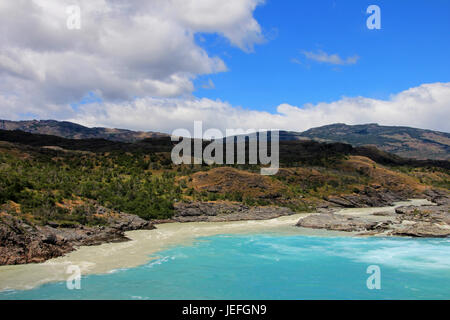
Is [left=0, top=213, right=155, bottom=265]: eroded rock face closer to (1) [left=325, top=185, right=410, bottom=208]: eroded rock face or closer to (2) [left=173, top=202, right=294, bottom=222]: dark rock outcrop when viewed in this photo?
(2) [left=173, top=202, right=294, bottom=222]: dark rock outcrop

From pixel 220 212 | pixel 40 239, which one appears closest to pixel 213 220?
pixel 220 212

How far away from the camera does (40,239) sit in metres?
27.2

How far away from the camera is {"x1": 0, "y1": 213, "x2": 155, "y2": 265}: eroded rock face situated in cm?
2484

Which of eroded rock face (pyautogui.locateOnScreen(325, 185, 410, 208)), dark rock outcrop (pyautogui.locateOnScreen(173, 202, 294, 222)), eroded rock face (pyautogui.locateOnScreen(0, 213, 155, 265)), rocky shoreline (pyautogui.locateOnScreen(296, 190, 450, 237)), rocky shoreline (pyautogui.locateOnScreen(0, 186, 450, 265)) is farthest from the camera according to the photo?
eroded rock face (pyautogui.locateOnScreen(325, 185, 410, 208))

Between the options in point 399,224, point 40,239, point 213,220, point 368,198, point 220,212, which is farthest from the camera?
point 368,198

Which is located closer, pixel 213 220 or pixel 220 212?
pixel 213 220

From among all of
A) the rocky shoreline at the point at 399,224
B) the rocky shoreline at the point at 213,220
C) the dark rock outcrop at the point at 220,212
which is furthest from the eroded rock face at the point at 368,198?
the dark rock outcrop at the point at 220,212

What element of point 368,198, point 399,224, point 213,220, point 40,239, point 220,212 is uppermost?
point 40,239

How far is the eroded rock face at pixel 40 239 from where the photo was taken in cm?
2484

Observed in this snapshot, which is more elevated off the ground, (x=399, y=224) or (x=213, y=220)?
(x=399, y=224)

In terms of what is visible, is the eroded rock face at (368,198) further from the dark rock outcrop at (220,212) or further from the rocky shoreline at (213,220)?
the dark rock outcrop at (220,212)

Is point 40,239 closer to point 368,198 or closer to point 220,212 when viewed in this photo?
point 220,212

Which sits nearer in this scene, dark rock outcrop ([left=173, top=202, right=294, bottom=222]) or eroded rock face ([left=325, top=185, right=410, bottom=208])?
dark rock outcrop ([left=173, top=202, right=294, bottom=222])

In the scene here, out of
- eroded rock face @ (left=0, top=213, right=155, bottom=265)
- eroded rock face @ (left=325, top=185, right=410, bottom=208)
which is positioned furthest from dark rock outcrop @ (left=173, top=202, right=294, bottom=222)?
eroded rock face @ (left=325, top=185, right=410, bottom=208)
